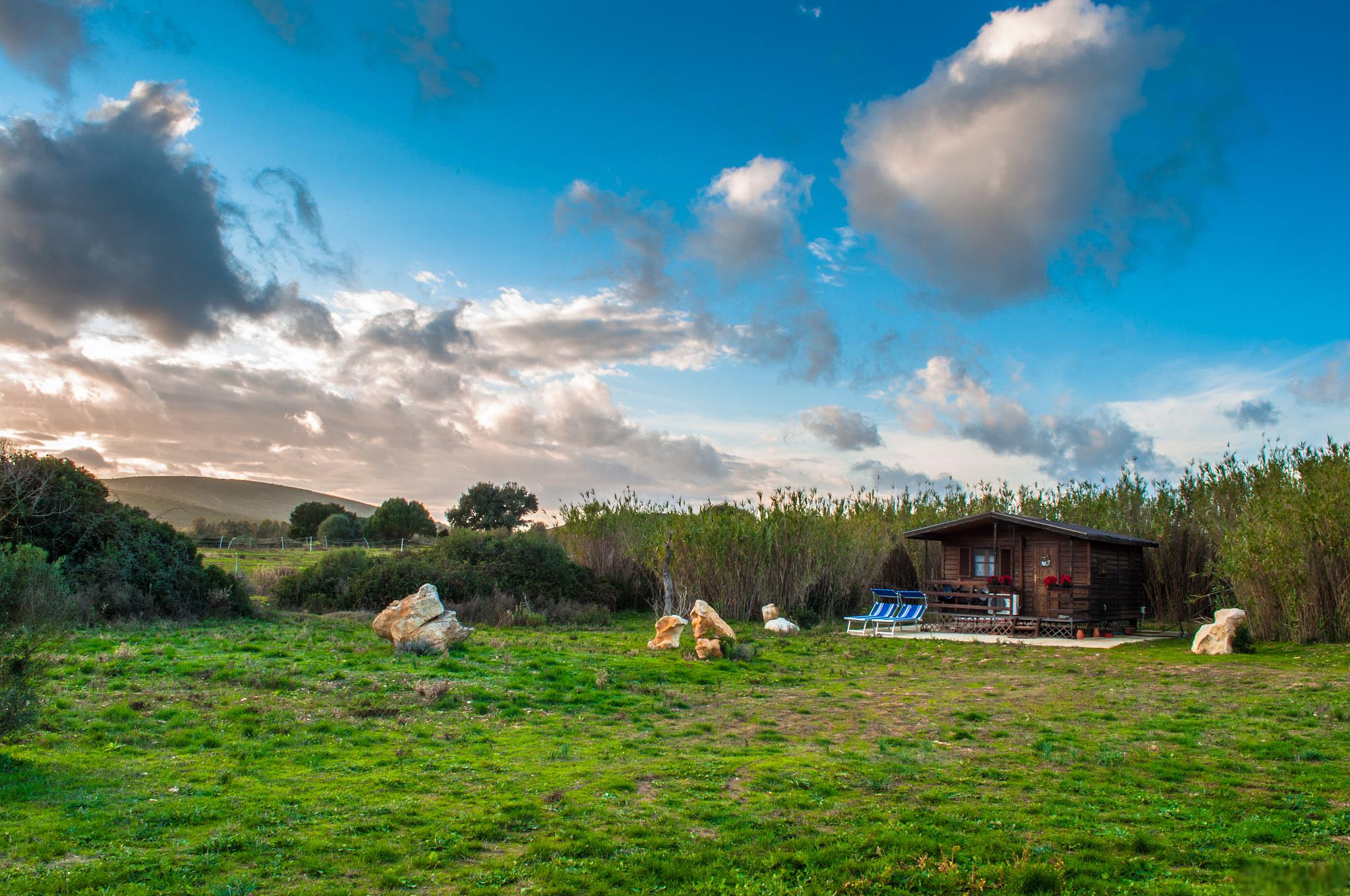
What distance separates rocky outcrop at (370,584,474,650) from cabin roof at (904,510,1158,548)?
14870 millimetres

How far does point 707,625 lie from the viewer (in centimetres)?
1667

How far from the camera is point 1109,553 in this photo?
23.9 m

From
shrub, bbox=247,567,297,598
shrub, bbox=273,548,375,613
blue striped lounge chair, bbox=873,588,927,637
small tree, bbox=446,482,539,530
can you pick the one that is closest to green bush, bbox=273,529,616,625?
shrub, bbox=273,548,375,613

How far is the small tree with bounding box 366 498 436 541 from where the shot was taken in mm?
59344

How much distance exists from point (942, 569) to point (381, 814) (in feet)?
77.7

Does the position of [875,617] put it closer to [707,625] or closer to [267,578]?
[707,625]

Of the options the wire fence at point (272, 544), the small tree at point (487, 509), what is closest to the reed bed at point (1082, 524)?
the wire fence at point (272, 544)

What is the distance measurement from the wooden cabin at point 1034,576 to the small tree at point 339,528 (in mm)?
42995

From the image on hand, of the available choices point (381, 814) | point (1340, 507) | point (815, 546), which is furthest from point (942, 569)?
point (381, 814)

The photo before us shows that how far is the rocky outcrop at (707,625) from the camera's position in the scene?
16.6m

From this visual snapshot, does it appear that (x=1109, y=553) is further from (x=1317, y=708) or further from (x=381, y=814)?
(x=381, y=814)

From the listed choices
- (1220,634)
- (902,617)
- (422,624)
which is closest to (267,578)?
(422,624)

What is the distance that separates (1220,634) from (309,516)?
61.8 metres

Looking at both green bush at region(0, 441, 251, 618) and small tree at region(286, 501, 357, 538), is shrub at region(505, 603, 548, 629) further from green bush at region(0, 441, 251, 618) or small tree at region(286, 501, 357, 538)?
small tree at region(286, 501, 357, 538)
